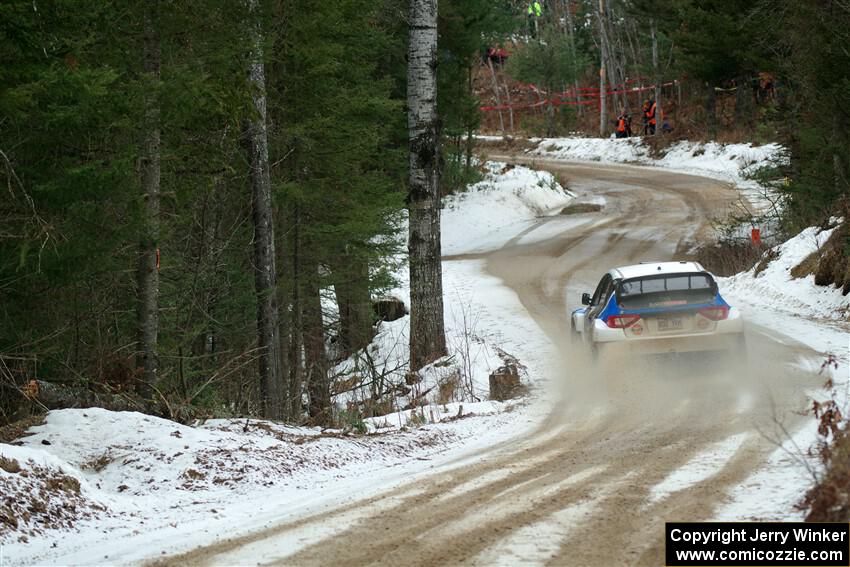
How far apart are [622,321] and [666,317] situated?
22.9 inches

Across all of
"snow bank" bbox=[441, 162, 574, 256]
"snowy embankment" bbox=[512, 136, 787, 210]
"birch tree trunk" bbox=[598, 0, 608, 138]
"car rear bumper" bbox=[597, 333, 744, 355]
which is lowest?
"car rear bumper" bbox=[597, 333, 744, 355]

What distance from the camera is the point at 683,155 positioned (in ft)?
164

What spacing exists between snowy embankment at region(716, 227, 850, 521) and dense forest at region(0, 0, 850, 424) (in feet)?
3.31

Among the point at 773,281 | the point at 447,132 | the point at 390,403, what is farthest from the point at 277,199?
the point at 447,132

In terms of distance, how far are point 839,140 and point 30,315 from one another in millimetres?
16409

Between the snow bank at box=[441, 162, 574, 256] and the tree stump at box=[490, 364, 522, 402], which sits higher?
the snow bank at box=[441, 162, 574, 256]

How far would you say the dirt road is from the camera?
5758 mm

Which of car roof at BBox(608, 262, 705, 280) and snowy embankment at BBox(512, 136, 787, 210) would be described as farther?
snowy embankment at BBox(512, 136, 787, 210)

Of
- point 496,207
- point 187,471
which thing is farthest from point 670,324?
point 496,207

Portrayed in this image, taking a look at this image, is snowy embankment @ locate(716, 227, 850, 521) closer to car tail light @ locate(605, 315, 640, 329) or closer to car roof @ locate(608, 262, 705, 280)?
car roof @ locate(608, 262, 705, 280)

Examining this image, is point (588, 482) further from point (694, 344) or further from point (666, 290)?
point (666, 290)

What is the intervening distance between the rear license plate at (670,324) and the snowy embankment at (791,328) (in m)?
1.78

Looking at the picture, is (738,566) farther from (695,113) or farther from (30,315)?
(695,113)

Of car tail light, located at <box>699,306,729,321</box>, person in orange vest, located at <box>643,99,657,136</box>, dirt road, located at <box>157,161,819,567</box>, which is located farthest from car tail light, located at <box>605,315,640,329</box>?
person in orange vest, located at <box>643,99,657,136</box>
